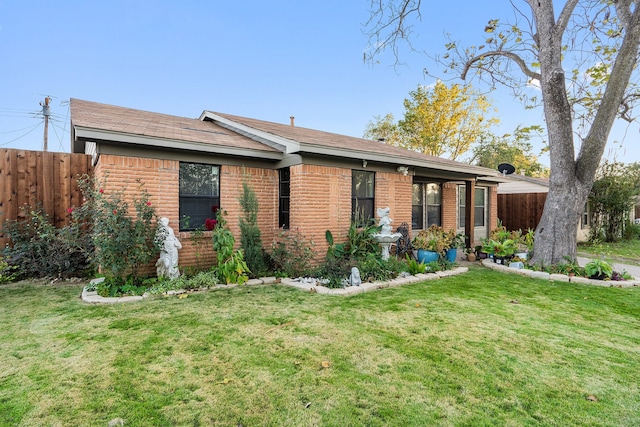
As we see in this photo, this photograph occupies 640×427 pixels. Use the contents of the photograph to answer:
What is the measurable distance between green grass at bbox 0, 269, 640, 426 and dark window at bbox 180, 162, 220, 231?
2.02m

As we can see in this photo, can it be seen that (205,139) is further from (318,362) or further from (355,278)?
(318,362)

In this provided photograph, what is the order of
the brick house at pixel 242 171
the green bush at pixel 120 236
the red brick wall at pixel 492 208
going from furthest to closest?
the red brick wall at pixel 492 208 < the brick house at pixel 242 171 < the green bush at pixel 120 236

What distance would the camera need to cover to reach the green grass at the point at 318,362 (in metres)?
2.18

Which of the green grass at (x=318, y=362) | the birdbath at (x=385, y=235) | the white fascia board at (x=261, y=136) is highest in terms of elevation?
the white fascia board at (x=261, y=136)

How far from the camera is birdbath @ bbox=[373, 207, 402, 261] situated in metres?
6.96

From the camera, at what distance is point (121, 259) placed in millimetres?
4992

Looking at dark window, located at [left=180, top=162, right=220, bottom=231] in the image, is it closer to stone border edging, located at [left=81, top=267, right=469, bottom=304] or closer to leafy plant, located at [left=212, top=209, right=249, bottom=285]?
leafy plant, located at [left=212, top=209, right=249, bottom=285]

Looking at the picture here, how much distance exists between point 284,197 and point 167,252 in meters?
2.82

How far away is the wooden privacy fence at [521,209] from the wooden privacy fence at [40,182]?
15.6 m

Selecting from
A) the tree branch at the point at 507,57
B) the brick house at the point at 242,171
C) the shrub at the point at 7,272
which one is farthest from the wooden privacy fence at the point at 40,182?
the tree branch at the point at 507,57

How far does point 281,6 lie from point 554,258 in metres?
10.8

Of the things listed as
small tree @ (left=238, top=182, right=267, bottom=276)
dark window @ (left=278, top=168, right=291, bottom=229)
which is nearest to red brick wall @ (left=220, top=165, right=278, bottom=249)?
dark window @ (left=278, top=168, right=291, bottom=229)

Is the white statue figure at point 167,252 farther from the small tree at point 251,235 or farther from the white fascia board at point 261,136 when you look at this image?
the white fascia board at point 261,136

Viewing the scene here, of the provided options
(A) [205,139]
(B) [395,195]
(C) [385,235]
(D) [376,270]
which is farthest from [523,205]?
(A) [205,139]
